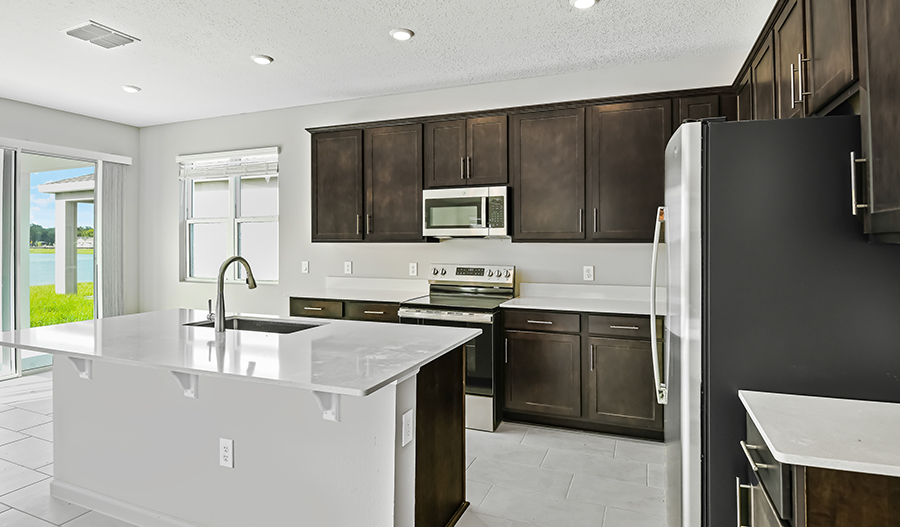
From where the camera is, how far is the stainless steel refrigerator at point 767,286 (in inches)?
58.4

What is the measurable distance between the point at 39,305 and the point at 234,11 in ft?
12.7

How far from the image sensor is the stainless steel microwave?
376 centimetres

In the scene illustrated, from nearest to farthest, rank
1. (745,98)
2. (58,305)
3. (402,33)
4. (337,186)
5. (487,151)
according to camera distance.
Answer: (745,98) → (402,33) → (487,151) → (337,186) → (58,305)

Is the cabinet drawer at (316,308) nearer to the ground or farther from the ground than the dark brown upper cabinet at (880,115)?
nearer to the ground

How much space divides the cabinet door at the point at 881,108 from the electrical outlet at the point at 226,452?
7.77 feet

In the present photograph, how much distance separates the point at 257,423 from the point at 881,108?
2330 millimetres

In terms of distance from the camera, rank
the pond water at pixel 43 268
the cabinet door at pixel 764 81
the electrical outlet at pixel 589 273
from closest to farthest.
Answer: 1. the cabinet door at pixel 764 81
2. the electrical outlet at pixel 589 273
3. the pond water at pixel 43 268

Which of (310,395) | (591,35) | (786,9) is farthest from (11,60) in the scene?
(786,9)

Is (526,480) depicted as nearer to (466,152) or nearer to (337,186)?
(466,152)

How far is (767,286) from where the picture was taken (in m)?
1.57

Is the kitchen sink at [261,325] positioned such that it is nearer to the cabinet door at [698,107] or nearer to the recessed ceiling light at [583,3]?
the recessed ceiling light at [583,3]

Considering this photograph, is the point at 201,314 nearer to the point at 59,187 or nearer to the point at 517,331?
the point at 517,331

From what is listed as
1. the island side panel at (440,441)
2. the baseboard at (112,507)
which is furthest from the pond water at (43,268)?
the island side panel at (440,441)

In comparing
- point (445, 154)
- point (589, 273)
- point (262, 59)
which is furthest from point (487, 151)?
point (262, 59)
